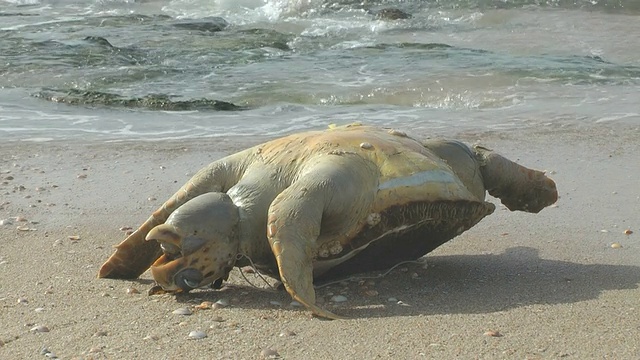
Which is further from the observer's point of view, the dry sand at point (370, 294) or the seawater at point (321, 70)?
the seawater at point (321, 70)

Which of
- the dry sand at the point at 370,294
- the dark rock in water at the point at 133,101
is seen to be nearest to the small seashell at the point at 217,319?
the dry sand at the point at 370,294

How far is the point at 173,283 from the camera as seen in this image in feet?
14.0

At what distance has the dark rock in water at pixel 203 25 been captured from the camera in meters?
18.5

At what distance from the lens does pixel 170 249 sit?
4285 mm

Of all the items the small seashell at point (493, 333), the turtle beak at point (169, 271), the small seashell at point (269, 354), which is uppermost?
the turtle beak at point (169, 271)

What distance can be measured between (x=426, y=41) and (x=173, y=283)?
1312 cm

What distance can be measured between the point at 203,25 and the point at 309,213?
15.2m

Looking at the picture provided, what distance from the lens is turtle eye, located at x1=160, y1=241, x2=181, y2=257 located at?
4262mm

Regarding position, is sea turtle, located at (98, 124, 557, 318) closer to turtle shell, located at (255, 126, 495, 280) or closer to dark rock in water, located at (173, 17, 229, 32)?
turtle shell, located at (255, 126, 495, 280)

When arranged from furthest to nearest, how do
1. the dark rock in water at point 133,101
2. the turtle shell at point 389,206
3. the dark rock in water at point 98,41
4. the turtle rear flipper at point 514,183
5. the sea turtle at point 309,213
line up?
the dark rock in water at point 98,41 → the dark rock in water at point 133,101 → the turtle rear flipper at point 514,183 → the turtle shell at point 389,206 → the sea turtle at point 309,213

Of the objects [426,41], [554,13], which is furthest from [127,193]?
[554,13]

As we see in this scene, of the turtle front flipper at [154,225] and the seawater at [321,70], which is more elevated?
the turtle front flipper at [154,225]

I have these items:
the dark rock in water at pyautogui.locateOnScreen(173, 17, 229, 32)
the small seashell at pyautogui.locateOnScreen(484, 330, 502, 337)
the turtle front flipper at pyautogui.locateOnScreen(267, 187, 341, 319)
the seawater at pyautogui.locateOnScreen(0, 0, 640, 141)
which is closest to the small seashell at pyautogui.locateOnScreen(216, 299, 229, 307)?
the turtle front flipper at pyautogui.locateOnScreen(267, 187, 341, 319)

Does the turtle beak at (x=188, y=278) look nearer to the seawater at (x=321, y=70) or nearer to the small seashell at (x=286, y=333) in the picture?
the small seashell at (x=286, y=333)
